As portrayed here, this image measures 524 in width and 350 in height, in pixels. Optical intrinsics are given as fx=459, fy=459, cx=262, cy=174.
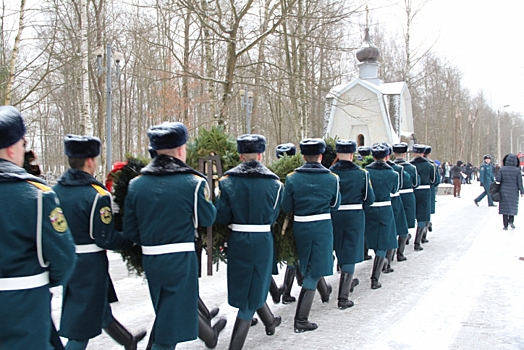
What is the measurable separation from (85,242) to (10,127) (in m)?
1.43

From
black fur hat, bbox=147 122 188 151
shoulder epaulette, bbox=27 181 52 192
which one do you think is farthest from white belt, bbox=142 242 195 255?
shoulder epaulette, bbox=27 181 52 192

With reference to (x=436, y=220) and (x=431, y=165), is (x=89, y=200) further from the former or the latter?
(x=436, y=220)

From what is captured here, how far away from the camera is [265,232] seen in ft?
14.5

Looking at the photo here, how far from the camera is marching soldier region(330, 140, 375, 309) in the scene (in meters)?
5.88

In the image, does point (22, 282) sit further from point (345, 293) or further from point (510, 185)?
point (510, 185)

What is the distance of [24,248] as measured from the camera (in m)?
2.61

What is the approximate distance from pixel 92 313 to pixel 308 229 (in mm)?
2397

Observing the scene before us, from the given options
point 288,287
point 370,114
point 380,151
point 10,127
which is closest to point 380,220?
point 380,151

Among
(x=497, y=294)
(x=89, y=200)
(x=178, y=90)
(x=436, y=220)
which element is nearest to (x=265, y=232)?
(x=89, y=200)

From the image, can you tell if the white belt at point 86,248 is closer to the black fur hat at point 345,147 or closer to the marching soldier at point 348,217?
the marching soldier at point 348,217

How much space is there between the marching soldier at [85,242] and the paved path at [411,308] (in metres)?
1.07

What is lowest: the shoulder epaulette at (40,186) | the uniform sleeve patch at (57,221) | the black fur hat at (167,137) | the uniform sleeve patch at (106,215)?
the uniform sleeve patch at (106,215)

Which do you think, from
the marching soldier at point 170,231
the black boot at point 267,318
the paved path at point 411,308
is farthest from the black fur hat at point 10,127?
the black boot at point 267,318

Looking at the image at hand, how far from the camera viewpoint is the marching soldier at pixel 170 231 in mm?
3543
